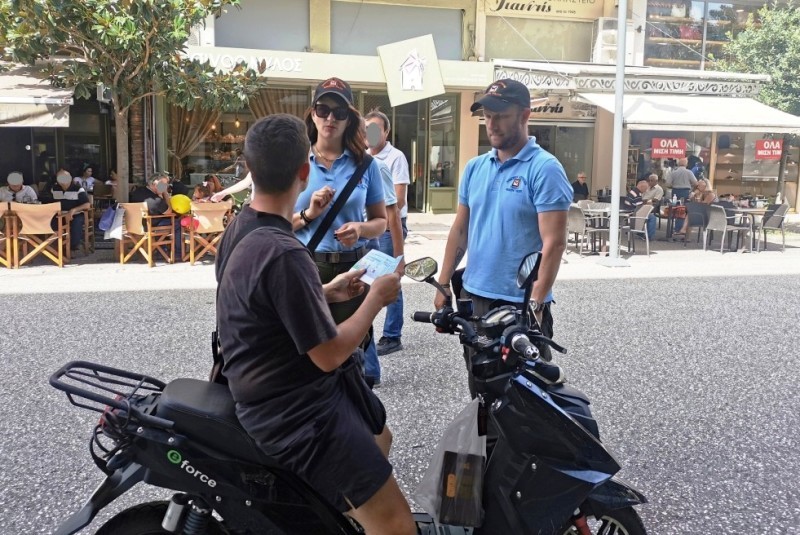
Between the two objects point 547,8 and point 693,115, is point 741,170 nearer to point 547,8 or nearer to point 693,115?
point 547,8

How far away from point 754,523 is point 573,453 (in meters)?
1.59

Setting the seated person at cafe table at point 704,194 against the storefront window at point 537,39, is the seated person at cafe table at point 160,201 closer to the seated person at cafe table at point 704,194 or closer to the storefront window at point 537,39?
the seated person at cafe table at point 704,194

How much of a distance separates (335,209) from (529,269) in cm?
145

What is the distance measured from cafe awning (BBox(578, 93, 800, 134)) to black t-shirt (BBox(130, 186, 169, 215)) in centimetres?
783

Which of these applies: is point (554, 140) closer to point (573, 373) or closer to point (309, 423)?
point (573, 373)

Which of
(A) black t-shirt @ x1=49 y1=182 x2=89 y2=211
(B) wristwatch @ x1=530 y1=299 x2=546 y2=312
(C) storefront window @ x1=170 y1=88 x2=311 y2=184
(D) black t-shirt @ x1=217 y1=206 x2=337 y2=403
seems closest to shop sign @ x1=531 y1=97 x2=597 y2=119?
(C) storefront window @ x1=170 y1=88 x2=311 y2=184

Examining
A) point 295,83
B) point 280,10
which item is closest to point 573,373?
point 295,83

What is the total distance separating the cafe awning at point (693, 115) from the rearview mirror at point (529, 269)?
34.7 feet

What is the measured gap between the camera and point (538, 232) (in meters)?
3.33

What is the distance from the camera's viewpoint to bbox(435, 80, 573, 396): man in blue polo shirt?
10.6 ft

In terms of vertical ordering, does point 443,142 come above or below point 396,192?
above

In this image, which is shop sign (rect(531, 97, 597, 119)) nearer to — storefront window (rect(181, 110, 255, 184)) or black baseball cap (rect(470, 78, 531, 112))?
storefront window (rect(181, 110, 255, 184))

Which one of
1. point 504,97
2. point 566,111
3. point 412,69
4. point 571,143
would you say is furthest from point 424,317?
point 571,143

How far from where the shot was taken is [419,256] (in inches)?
432
